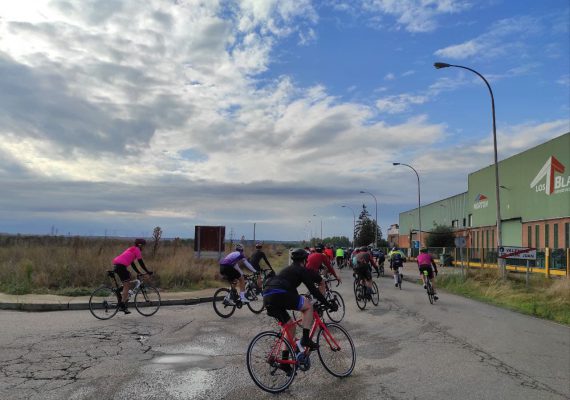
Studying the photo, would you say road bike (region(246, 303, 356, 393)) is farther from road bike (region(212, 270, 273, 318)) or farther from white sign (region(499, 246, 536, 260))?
white sign (region(499, 246, 536, 260))

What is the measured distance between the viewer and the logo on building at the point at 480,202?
171 feet

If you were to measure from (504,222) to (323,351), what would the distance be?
43587mm

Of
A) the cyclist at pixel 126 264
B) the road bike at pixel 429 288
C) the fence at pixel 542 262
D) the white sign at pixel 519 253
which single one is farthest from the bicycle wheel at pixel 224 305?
the fence at pixel 542 262

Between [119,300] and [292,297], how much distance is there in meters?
6.88

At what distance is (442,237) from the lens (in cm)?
6831

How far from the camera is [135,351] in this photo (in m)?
7.91

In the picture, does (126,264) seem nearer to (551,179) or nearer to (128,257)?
Answer: (128,257)

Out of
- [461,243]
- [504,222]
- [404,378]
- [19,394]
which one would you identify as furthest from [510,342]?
[504,222]

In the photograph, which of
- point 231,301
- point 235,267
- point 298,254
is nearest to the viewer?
point 298,254

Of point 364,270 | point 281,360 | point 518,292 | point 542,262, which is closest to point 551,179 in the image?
point 542,262

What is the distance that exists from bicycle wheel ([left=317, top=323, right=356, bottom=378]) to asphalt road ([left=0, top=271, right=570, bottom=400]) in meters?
0.14

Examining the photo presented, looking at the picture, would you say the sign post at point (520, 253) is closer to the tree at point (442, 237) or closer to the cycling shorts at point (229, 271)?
the cycling shorts at point (229, 271)

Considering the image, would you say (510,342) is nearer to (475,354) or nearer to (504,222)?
(475,354)

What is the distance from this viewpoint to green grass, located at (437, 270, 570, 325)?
16328 mm
